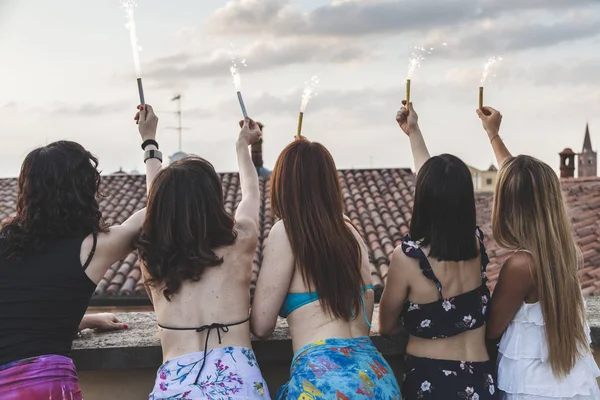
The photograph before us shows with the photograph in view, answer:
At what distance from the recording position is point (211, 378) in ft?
7.56

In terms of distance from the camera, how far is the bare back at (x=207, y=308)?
2.35m

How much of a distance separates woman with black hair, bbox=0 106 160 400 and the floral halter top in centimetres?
96

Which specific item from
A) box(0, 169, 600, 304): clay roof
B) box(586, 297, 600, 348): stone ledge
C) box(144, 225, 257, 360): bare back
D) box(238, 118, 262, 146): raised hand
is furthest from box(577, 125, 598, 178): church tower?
box(144, 225, 257, 360): bare back

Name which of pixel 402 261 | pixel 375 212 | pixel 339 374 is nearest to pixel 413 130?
pixel 402 261

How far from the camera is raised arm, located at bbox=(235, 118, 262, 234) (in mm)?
2535

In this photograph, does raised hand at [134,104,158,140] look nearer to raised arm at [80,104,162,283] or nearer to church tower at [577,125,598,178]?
raised arm at [80,104,162,283]

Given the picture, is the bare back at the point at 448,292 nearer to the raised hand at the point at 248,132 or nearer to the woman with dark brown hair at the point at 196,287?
the woman with dark brown hair at the point at 196,287

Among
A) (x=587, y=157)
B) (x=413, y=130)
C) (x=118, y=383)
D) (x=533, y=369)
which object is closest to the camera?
(x=533, y=369)

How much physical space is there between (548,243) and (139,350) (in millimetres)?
1453

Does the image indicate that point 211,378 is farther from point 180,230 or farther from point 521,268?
point 521,268

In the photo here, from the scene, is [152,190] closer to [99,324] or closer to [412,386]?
[99,324]

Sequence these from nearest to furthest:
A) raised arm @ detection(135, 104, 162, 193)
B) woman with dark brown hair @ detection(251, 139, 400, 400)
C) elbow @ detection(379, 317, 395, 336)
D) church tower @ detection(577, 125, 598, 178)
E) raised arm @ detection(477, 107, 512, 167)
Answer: woman with dark brown hair @ detection(251, 139, 400, 400), elbow @ detection(379, 317, 395, 336), raised arm @ detection(135, 104, 162, 193), raised arm @ detection(477, 107, 512, 167), church tower @ detection(577, 125, 598, 178)

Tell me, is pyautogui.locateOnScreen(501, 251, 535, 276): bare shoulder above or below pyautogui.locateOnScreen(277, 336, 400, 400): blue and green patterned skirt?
above

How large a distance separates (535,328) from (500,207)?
428mm
